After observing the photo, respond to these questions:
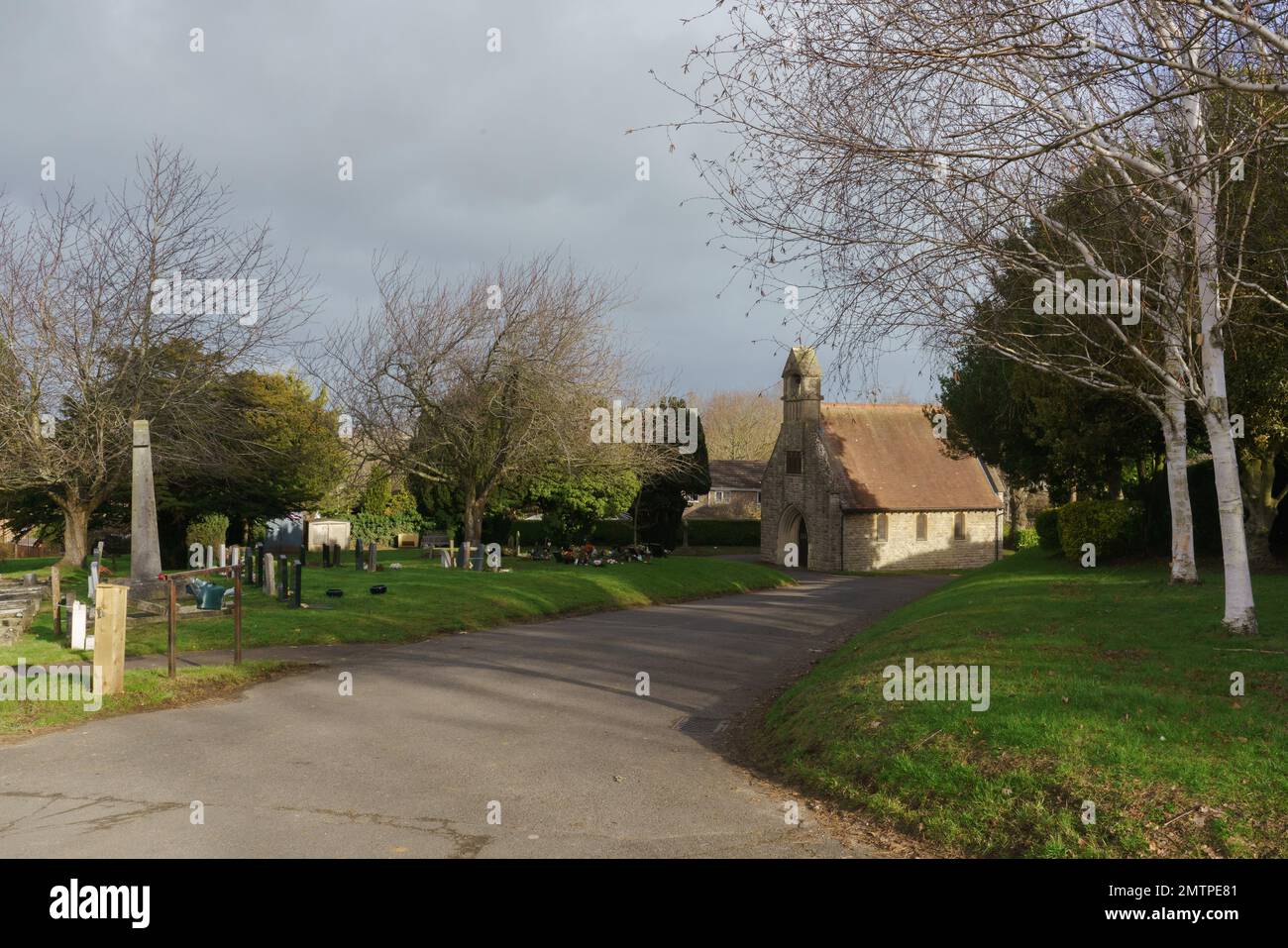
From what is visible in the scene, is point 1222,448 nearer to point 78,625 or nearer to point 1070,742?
point 1070,742

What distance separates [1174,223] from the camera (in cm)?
1166

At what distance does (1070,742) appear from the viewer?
25.2ft

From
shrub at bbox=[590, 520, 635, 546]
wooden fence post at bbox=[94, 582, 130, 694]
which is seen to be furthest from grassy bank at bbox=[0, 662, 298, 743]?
shrub at bbox=[590, 520, 635, 546]

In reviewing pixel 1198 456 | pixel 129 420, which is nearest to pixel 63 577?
pixel 129 420

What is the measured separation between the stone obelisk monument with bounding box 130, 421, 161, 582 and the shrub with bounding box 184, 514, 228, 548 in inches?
646

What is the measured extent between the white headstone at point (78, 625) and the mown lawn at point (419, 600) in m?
0.25

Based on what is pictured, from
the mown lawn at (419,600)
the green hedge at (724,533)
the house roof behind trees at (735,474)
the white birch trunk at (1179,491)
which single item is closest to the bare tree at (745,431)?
the house roof behind trees at (735,474)

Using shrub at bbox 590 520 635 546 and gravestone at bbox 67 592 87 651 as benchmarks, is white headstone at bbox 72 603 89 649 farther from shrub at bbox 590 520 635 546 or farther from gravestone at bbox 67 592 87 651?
shrub at bbox 590 520 635 546

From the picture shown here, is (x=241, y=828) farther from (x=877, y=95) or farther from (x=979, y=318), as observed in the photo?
(x=979, y=318)

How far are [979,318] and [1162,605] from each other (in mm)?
5645

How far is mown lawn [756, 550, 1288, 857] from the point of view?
6.48 m

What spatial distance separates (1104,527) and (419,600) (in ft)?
55.5

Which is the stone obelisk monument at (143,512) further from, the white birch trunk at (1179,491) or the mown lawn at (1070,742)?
the white birch trunk at (1179,491)

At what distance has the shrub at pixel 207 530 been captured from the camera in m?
35.2
